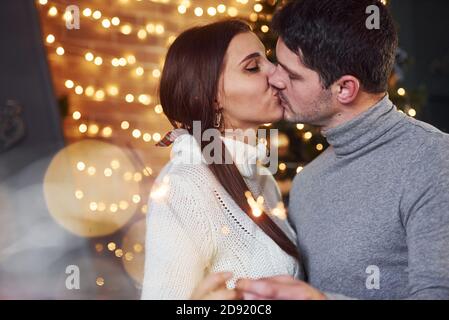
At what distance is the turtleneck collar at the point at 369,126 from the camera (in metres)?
1.53

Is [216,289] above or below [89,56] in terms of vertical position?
below

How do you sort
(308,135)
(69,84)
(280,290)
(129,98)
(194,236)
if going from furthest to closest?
(129,98) < (69,84) < (308,135) < (194,236) < (280,290)

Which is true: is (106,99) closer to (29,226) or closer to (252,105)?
(29,226)

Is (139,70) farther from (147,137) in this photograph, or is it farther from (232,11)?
(232,11)

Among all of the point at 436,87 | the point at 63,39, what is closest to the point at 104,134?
the point at 63,39

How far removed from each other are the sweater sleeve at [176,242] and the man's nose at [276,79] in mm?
443

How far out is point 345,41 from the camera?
158 centimetres

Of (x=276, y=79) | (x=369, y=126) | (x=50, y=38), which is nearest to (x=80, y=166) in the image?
(x=50, y=38)

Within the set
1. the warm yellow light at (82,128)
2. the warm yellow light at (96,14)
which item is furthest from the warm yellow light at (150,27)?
the warm yellow light at (82,128)

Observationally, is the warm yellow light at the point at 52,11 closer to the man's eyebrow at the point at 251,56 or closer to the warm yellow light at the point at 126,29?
the warm yellow light at the point at 126,29

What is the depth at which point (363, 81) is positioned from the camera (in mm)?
1587

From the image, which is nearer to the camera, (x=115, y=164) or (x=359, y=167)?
(x=359, y=167)

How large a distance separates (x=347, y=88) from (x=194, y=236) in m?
0.61

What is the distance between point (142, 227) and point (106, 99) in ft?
2.36
